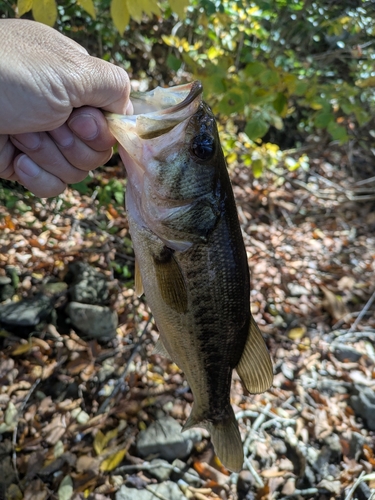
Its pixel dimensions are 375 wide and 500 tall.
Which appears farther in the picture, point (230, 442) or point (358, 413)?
point (358, 413)

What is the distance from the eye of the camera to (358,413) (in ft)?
13.8

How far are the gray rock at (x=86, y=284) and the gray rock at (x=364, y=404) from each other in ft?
9.57

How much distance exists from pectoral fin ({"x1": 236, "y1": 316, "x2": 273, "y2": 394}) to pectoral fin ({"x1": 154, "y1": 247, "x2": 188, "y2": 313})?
1.46ft

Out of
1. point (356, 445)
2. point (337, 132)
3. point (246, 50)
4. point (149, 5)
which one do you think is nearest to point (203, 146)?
point (149, 5)

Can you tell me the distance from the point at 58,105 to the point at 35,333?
2721 millimetres

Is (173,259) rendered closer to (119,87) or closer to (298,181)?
(119,87)

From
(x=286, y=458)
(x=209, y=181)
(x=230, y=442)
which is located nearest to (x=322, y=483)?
(x=286, y=458)

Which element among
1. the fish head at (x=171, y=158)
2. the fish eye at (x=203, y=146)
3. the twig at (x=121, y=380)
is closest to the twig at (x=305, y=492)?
the twig at (x=121, y=380)

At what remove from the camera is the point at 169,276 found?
1.70m

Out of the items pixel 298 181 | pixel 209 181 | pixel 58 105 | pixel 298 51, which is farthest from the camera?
pixel 298 181

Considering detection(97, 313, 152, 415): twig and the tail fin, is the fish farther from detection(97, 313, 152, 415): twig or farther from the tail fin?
detection(97, 313, 152, 415): twig

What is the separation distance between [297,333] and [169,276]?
11.9ft

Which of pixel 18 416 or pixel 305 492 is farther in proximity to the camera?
pixel 305 492

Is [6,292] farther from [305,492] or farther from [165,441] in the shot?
[305,492]
